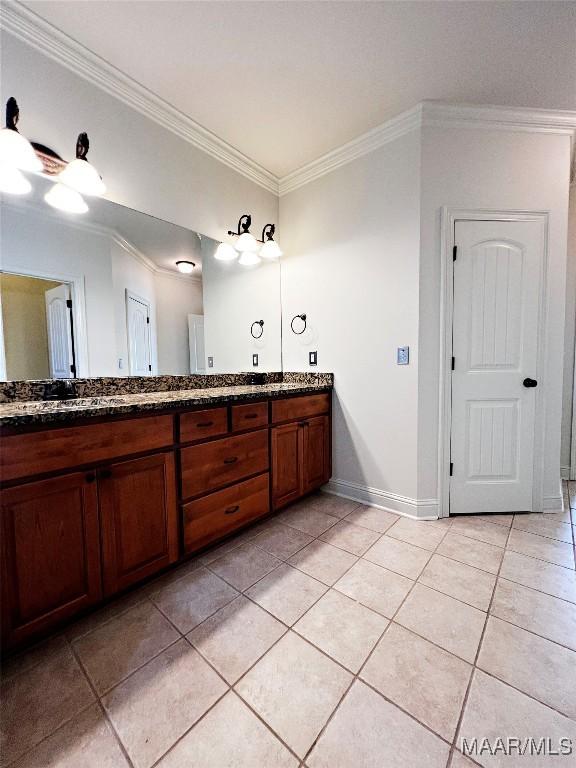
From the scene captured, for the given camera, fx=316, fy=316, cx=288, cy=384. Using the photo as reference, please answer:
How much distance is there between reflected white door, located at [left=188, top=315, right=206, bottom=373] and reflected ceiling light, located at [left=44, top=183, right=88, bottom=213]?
0.86 metres

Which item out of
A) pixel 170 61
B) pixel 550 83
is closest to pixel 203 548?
pixel 170 61

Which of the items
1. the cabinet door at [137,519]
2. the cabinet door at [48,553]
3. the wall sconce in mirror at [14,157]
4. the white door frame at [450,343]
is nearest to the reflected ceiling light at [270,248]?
the white door frame at [450,343]

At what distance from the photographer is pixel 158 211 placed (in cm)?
197

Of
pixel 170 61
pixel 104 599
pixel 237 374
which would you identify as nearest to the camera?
pixel 104 599

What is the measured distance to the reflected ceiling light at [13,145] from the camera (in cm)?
131

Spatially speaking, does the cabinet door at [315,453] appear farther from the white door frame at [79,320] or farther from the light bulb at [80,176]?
the light bulb at [80,176]

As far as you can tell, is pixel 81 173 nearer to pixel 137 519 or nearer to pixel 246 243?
pixel 246 243

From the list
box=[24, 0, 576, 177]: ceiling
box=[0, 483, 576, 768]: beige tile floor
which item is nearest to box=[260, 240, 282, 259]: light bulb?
box=[24, 0, 576, 177]: ceiling

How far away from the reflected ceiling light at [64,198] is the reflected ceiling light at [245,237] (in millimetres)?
1045

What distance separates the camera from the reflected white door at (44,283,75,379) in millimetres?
1579

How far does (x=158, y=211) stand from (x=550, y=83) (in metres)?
2.39

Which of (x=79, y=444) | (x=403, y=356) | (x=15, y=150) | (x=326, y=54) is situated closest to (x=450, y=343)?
(x=403, y=356)

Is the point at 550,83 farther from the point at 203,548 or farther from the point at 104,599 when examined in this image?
the point at 104,599

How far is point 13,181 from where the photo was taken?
1.42 meters
